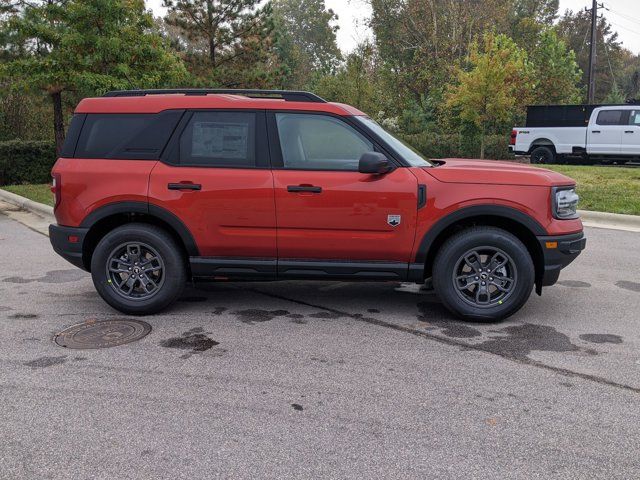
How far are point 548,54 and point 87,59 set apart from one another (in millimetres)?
29464

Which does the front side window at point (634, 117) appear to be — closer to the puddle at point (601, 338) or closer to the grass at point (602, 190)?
the grass at point (602, 190)

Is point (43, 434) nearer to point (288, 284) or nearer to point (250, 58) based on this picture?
point (288, 284)

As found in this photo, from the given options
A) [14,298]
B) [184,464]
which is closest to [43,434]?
[184,464]

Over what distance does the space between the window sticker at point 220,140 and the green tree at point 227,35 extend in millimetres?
20097

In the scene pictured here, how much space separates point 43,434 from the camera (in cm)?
311

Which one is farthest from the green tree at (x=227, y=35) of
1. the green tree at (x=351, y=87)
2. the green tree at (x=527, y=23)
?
the green tree at (x=527, y=23)

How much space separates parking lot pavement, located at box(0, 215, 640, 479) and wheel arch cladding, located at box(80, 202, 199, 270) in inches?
23.9

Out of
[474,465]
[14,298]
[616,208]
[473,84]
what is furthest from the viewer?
[473,84]

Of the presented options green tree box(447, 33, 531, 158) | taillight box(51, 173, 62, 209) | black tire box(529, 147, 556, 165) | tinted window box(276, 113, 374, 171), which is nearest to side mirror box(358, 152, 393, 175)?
tinted window box(276, 113, 374, 171)

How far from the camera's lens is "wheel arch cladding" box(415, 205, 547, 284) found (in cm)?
476

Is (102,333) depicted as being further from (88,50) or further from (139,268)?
(88,50)

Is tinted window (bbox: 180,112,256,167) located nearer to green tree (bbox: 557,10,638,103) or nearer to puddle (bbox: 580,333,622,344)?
puddle (bbox: 580,333,622,344)

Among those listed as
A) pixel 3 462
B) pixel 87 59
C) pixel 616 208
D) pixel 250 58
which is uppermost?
pixel 250 58

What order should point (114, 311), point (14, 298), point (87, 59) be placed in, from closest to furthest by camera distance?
1. point (114, 311)
2. point (14, 298)
3. point (87, 59)
